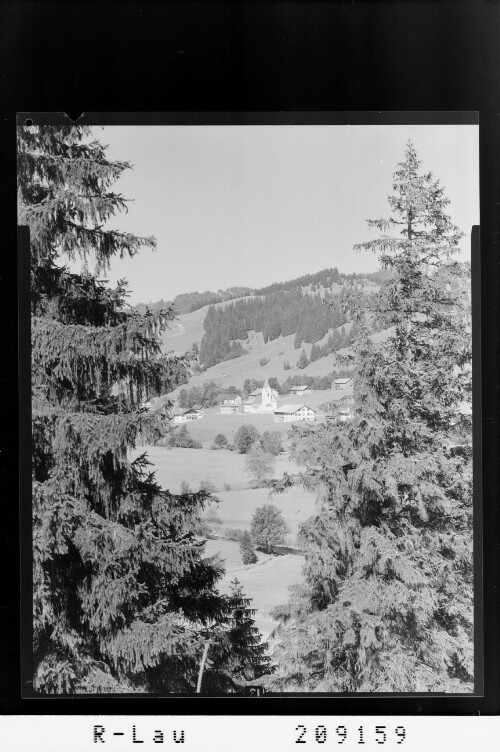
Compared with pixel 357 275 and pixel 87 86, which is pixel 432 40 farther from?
pixel 87 86

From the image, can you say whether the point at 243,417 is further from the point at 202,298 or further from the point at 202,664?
the point at 202,664

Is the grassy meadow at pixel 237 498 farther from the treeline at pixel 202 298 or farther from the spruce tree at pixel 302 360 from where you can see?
the treeline at pixel 202 298

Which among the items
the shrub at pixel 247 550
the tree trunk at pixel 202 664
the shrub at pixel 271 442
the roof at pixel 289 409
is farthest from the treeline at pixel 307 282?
the tree trunk at pixel 202 664

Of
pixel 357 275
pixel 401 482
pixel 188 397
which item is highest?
pixel 357 275

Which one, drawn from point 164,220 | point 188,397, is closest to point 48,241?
point 164,220
